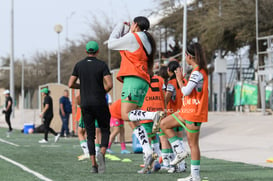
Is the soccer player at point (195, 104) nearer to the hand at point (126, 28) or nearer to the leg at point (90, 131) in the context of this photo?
the hand at point (126, 28)

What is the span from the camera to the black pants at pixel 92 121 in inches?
392

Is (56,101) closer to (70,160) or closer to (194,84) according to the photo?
(70,160)

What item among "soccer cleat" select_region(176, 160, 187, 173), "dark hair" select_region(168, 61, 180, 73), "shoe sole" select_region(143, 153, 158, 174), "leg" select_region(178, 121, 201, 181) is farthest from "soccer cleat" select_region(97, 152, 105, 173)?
"dark hair" select_region(168, 61, 180, 73)

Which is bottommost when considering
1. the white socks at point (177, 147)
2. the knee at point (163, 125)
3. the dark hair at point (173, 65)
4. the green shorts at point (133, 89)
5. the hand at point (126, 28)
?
the white socks at point (177, 147)

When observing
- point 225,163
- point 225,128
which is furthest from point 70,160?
point 225,128

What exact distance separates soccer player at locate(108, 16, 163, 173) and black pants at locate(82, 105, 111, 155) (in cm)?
73

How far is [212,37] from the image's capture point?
112 feet

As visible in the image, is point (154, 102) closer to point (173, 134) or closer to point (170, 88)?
point (170, 88)

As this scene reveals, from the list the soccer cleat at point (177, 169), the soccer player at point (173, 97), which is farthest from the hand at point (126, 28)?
the soccer cleat at point (177, 169)

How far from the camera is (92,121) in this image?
10070 mm

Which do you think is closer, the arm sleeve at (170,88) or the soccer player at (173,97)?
the soccer player at (173,97)

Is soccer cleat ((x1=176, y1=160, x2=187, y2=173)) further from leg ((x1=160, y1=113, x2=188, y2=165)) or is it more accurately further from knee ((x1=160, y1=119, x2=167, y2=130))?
knee ((x1=160, y1=119, x2=167, y2=130))

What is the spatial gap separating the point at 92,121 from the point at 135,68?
4.43 ft

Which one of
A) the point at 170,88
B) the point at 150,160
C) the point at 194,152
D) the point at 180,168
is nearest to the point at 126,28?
the point at 170,88
